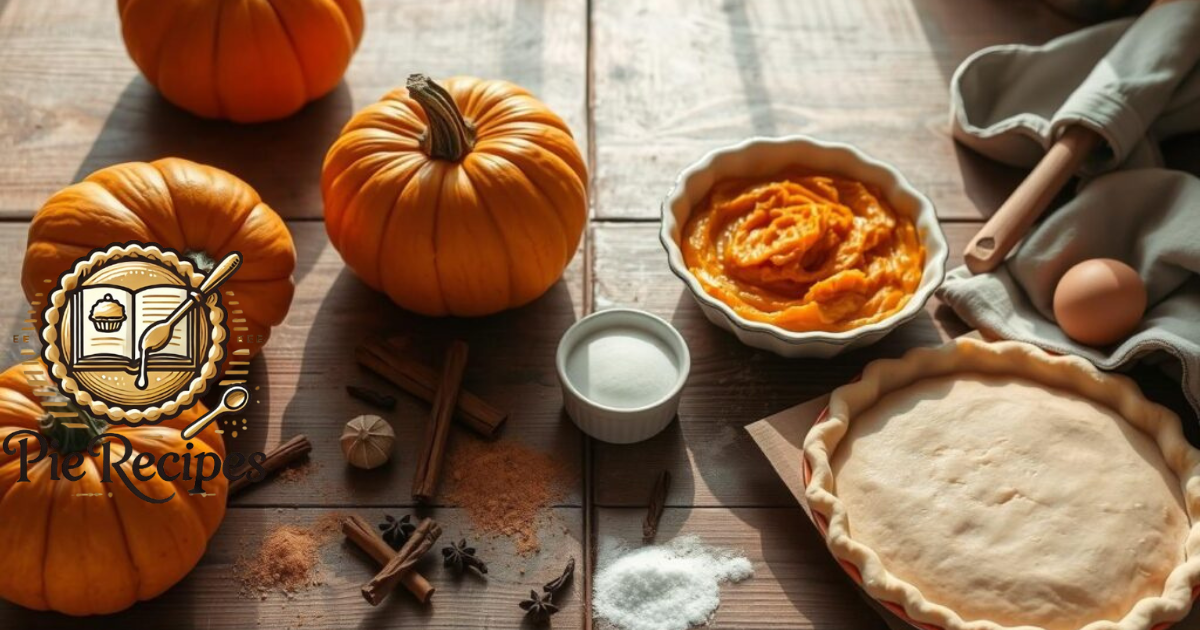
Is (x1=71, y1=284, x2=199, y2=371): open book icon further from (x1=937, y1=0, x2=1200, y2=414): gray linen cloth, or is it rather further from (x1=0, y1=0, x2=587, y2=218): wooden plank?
(x1=937, y1=0, x2=1200, y2=414): gray linen cloth

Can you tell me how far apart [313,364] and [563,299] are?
550mm

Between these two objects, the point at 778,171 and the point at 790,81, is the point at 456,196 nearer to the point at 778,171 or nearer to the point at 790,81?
the point at 778,171

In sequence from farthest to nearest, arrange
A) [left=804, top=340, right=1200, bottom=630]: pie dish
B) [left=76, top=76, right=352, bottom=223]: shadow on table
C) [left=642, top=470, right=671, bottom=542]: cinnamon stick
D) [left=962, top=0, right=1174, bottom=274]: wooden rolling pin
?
[left=76, top=76, right=352, bottom=223]: shadow on table < [left=962, top=0, right=1174, bottom=274]: wooden rolling pin < [left=642, top=470, right=671, bottom=542]: cinnamon stick < [left=804, top=340, right=1200, bottom=630]: pie dish

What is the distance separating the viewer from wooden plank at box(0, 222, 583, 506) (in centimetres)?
216

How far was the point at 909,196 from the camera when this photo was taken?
94.0 inches

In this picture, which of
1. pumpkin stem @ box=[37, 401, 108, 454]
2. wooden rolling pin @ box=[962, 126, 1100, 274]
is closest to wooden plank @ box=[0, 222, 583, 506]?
pumpkin stem @ box=[37, 401, 108, 454]

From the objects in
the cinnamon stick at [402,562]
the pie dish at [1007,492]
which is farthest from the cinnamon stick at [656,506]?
the cinnamon stick at [402,562]

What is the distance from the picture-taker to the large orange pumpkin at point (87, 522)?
69.2 inches

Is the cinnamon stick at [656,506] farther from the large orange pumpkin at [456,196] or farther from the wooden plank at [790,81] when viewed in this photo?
the wooden plank at [790,81]

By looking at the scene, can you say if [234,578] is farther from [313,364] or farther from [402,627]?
[313,364]

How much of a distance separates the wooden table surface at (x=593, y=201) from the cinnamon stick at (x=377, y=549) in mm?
29

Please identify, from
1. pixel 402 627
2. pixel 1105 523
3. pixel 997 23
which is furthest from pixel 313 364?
pixel 997 23

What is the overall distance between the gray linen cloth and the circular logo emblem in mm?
1533

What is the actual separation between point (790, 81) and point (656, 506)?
4.35 ft
